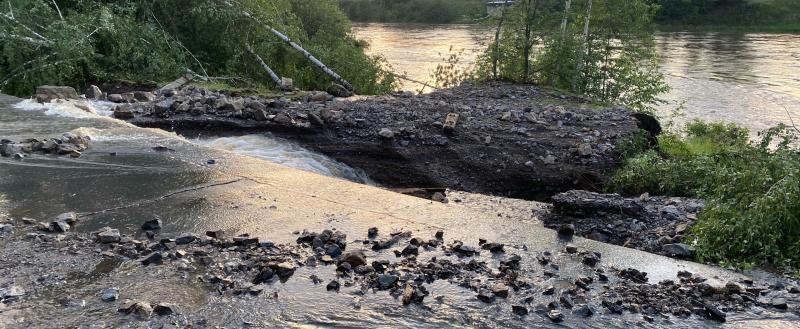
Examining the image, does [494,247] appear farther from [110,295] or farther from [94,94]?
[94,94]

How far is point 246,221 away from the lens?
21.1 ft

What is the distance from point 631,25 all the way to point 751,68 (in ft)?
35.5

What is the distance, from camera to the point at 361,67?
781 inches

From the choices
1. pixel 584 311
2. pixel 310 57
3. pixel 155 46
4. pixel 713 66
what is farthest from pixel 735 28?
pixel 584 311

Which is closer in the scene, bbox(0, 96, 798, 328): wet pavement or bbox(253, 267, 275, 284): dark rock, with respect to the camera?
bbox(0, 96, 798, 328): wet pavement

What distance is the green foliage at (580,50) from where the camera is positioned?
57.0 feet

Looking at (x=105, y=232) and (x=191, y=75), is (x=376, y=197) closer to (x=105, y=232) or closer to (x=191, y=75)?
(x=105, y=232)

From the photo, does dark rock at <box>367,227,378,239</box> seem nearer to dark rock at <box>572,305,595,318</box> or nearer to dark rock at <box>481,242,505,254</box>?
dark rock at <box>481,242,505,254</box>

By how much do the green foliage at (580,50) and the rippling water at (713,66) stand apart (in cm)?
89

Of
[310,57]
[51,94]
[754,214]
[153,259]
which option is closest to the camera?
[153,259]

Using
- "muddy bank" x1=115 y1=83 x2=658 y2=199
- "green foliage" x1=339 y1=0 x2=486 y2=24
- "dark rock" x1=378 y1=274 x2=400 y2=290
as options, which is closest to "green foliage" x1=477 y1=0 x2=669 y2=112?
"muddy bank" x1=115 y1=83 x2=658 y2=199

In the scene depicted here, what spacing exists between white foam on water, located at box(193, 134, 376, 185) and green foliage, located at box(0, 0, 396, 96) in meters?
Result: 5.71

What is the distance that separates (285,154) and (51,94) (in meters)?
5.14

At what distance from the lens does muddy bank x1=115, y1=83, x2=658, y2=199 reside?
10391mm
